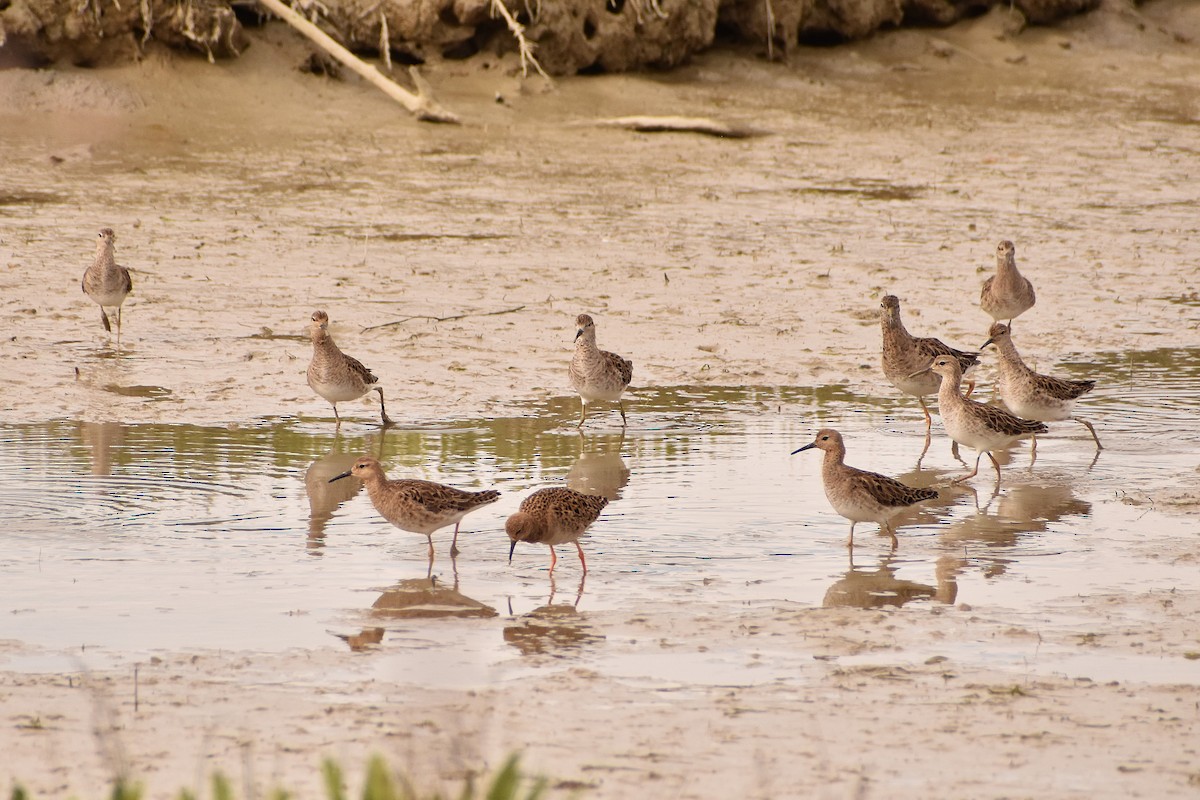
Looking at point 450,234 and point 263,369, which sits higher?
point 450,234

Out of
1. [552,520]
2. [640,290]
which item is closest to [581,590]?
[552,520]

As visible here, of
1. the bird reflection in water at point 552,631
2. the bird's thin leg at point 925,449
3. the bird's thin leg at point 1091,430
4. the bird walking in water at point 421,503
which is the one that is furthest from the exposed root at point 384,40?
the bird reflection in water at point 552,631

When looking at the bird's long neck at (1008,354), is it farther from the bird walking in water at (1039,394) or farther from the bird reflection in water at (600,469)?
the bird reflection in water at (600,469)

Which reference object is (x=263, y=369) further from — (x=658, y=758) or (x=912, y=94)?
(x=912, y=94)

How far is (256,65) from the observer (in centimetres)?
2486

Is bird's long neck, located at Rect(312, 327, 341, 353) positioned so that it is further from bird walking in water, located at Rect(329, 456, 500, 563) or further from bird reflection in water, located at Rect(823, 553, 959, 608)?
bird reflection in water, located at Rect(823, 553, 959, 608)

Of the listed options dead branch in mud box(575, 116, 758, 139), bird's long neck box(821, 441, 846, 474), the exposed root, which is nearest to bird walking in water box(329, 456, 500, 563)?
bird's long neck box(821, 441, 846, 474)

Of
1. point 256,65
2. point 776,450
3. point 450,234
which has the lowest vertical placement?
point 776,450

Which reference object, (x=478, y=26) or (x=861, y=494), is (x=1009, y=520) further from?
(x=478, y=26)

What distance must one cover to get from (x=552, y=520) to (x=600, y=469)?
8.83ft

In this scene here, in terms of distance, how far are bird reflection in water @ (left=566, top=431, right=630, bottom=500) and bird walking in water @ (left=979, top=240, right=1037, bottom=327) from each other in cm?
468

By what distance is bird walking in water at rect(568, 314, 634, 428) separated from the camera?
13.1 m

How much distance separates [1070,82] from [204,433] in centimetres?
2036

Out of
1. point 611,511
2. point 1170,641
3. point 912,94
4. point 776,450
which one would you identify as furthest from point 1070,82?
point 1170,641
